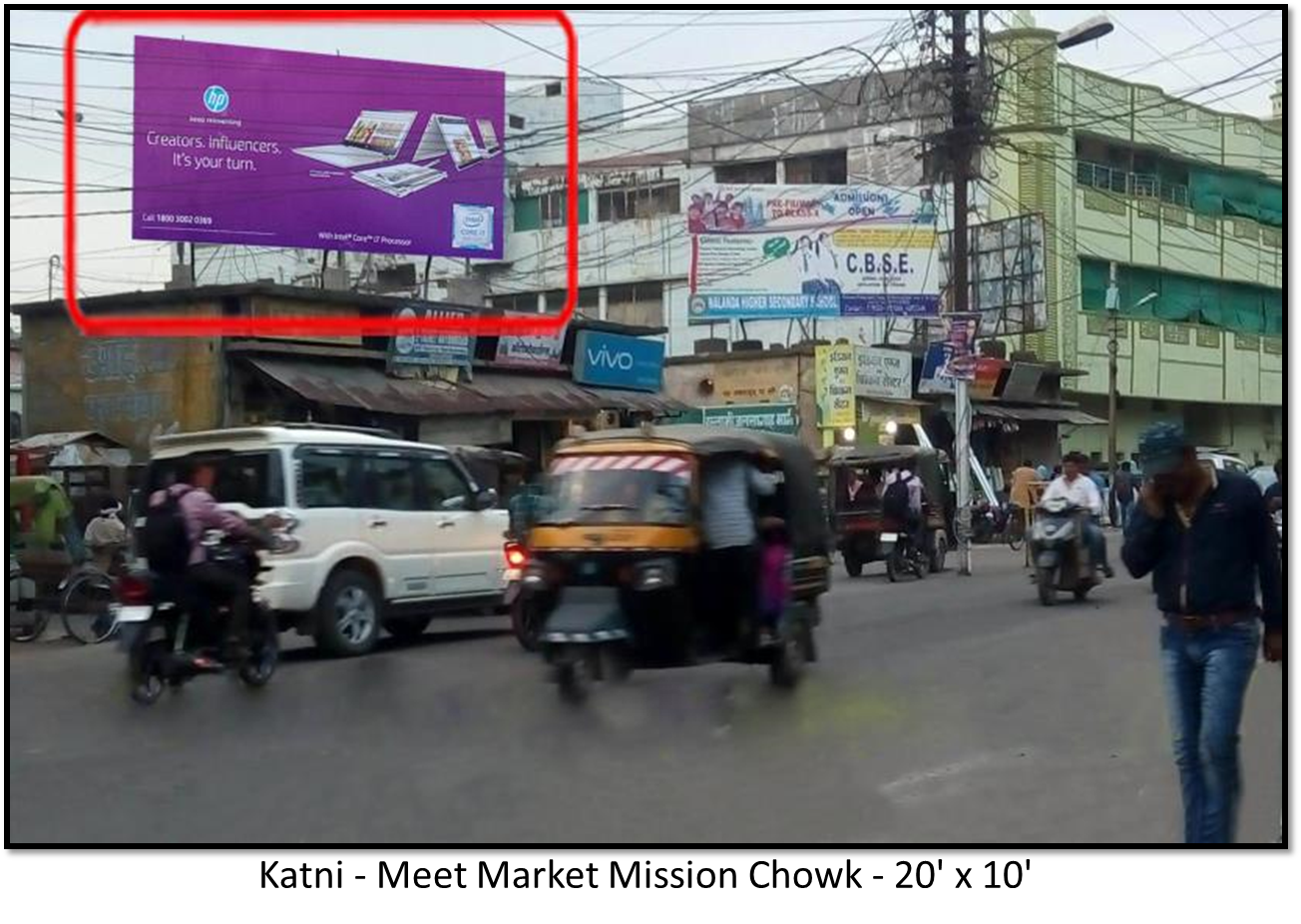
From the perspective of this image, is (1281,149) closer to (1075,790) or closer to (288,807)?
(1075,790)

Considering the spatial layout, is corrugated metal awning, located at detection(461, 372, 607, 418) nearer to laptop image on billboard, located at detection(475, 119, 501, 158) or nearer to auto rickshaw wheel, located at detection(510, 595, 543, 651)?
auto rickshaw wheel, located at detection(510, 595, 543, 651)

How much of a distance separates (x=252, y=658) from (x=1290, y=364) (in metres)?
3.26

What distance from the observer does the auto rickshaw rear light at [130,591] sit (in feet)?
15.9

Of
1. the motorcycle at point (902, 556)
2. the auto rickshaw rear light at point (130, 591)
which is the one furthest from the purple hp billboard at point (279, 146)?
the motorcycle at point (902, 556)

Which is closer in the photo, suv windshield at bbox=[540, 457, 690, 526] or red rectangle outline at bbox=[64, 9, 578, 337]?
red rectangle outline at bbox=[64, 9, 578, 337]

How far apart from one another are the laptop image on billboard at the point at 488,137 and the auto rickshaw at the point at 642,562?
3.11 ft

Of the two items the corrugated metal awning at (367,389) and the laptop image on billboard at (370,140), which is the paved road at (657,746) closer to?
the corrugated metal awning at (367,389)

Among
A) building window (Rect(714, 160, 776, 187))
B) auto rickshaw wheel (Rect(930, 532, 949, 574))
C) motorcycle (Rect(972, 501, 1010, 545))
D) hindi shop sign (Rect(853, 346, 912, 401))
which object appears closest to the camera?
hindi shop sign (Rect(853, 346, 912, 401))

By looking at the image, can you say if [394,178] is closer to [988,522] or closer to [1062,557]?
[988,522]

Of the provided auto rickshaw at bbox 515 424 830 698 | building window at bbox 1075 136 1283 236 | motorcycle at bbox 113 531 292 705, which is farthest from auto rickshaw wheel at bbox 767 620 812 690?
building window at bbox 1075 136 1283 236

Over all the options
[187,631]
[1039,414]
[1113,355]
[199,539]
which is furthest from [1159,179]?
[187,631]

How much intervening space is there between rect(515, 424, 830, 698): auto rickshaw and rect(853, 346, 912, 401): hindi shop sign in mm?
366

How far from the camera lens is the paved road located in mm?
4355

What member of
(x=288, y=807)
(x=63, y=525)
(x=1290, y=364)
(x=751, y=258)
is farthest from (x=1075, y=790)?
(x=63, y=525)
